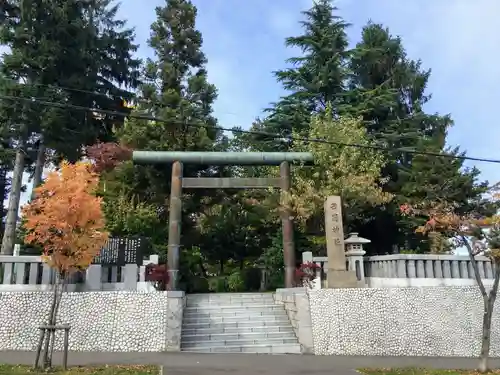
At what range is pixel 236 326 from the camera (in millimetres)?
10297

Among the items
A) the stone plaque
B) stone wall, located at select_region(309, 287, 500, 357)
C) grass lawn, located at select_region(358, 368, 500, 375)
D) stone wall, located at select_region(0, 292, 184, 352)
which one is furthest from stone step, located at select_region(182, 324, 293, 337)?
grass lawn, located at select_region(358, 368, 500, 375)

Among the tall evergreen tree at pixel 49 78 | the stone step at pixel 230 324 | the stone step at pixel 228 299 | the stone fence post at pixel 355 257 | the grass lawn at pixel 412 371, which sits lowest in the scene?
the grass lawn at pixel 412 371

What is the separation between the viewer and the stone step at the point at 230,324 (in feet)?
33.5

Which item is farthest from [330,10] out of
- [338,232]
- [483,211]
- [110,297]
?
[110,297]

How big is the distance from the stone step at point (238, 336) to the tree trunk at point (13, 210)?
29.8 feet

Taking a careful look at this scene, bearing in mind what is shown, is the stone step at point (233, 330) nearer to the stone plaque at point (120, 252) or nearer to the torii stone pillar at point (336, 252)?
the torii stone pillar at point (336, 252)

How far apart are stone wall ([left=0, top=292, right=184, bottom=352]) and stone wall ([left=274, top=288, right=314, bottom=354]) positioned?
276 cm

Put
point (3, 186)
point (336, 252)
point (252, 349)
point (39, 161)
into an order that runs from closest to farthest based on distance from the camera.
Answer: point (252, 349) < point (336, 252) < point (39, 161) < point (3, 186)

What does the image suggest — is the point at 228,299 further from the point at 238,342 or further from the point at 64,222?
the point at 64,222

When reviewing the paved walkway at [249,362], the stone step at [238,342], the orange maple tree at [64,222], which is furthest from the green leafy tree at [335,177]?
the orange maple tree at [64,222]

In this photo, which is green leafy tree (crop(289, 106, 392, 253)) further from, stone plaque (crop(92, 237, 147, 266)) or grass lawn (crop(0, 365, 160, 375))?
grass lawn (crop(0, 365, 160, 375))

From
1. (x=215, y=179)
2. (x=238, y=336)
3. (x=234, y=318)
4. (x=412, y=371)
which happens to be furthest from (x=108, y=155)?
(x=412, y=371)

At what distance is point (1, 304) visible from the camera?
889cm

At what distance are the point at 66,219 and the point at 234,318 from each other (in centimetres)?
546
